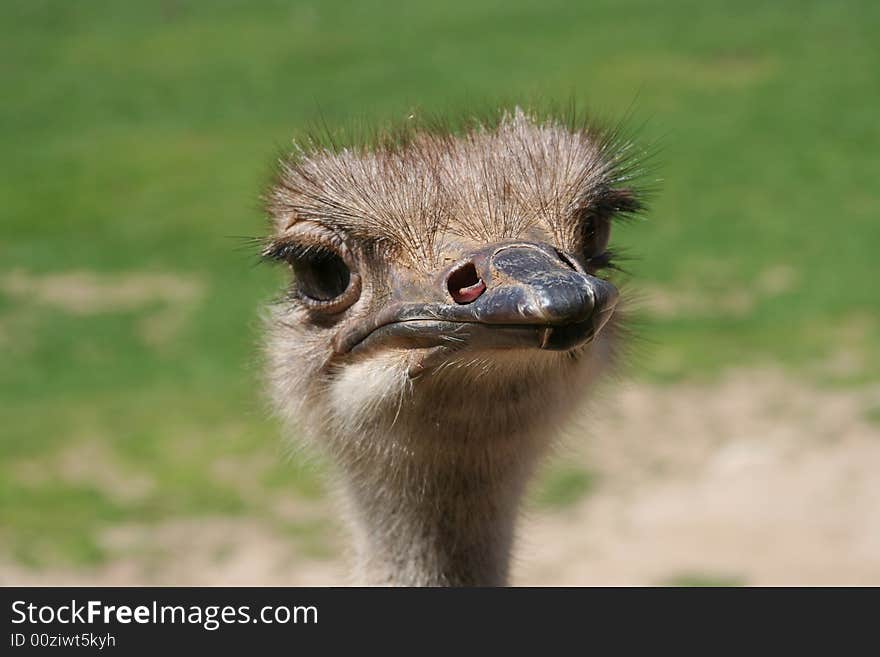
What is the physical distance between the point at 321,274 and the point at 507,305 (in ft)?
2.28

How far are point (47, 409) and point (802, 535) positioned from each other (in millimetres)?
4826

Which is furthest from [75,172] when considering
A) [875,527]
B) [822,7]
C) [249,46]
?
[875,527]

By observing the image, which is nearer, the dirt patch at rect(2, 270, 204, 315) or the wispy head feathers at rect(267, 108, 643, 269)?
the wispy head feathers at rect(267, 108, 643, 269)

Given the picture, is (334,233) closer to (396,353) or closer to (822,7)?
(396,353)

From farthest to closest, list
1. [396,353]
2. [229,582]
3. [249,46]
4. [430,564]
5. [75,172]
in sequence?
[249,46]
[75,172]
[229,582]
[430,564]
[396,353]

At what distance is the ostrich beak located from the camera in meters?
2.04

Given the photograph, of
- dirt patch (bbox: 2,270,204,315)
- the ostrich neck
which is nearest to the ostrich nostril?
the ostrich neck

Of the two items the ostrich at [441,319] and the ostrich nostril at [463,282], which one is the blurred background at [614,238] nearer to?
the ostrich at [441,319]

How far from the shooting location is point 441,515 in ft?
9.13

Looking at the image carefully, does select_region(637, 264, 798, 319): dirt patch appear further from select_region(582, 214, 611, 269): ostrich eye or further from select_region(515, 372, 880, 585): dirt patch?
select_region(582, 214, 611, 269): ostrich eye

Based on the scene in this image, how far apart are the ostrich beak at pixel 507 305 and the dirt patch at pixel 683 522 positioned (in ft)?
10.8

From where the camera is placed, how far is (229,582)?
19.7 feet

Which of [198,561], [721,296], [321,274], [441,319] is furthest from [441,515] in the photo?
[721,296]

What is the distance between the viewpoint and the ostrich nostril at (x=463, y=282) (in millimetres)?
2211
